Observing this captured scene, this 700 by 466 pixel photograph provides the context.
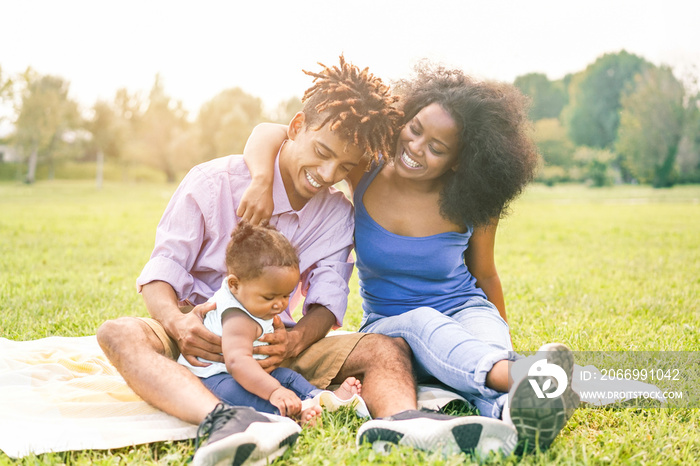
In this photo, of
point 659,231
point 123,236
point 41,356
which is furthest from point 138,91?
point 41,356

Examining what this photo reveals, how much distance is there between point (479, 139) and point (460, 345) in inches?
49.8

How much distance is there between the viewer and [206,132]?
43.6 meters

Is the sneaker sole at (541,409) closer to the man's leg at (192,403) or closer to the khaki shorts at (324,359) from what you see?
the man's leg at (192,403)

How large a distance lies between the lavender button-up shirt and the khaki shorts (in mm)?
154

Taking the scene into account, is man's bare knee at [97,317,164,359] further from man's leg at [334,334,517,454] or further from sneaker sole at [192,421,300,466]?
man's leg at [334,334,517,454]

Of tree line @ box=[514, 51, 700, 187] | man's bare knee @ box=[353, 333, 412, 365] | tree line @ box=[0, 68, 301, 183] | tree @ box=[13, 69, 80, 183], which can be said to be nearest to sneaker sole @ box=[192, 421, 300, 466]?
man's bare knee @ box=[353, 333, 412, 365]

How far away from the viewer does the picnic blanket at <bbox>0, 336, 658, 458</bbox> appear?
2.40 meters

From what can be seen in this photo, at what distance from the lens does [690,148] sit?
4116cm

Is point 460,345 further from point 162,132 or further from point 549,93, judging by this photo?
point 549,93

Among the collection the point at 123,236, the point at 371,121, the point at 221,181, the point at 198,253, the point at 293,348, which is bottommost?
the point at 123,236

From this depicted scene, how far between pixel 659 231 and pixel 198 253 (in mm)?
12080

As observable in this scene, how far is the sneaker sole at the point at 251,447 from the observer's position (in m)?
2.05

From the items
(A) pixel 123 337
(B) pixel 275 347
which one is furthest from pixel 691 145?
(A) pixel 123 337

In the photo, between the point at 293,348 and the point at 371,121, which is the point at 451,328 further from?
the point at 371,121
